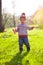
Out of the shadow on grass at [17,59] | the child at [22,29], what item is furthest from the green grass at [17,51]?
the child at [22,29]

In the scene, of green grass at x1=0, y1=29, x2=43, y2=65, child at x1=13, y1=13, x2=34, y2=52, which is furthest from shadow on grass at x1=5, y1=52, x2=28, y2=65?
child at x1=13, y1=13, x2=34, y2=52

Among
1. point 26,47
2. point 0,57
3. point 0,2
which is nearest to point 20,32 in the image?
point 26,47

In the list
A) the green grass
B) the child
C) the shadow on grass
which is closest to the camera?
the shadow on grass

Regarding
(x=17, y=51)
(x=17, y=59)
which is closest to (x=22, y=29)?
(x=17, y=51)

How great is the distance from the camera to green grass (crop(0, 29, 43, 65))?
189 inches

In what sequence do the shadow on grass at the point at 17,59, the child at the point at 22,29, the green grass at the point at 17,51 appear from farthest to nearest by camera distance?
the child at the point at 22,29 → the green grass at the point at 17,51 → the shadow on grass at the point at 17,59

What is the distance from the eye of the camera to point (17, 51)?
5.62 metres

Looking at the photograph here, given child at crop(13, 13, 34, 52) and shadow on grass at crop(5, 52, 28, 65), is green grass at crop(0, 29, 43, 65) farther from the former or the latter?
child at crop(13, 13, 34, 52)

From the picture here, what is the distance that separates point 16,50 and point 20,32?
55 centimetres

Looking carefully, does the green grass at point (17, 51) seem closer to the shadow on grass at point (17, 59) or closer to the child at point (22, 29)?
the shadow on grass at point (17, 59)

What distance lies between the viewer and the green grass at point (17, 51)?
4.79 m

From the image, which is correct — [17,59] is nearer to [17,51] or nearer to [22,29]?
[17,51]

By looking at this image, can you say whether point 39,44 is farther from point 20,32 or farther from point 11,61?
point 11,61

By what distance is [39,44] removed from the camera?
20.5 ft
